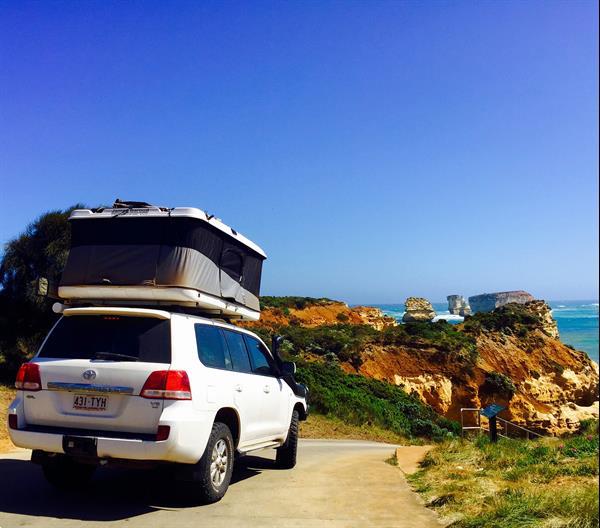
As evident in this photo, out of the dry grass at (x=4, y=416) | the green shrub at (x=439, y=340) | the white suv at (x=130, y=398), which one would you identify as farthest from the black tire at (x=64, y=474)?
the green shrub at (x=439, y=340)

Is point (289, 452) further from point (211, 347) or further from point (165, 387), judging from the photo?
point (165, 387)

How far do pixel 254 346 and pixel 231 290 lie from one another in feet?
2.82

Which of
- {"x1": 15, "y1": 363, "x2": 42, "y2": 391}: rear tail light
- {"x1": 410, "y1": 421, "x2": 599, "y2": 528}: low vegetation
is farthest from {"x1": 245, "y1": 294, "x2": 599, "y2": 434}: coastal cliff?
{"x1": 15, "y1": 363, "x2": 42, "y2": 391}: rear tail light

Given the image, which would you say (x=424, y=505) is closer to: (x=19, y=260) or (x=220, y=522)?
(x=220, y=522)

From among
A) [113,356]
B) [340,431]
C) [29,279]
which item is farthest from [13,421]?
[340,431]

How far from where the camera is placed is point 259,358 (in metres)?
8.50

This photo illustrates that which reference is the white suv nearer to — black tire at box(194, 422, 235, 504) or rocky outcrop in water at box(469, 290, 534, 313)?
black tire at box(194, 422, 235, 504)

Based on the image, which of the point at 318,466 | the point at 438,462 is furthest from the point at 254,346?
the point at 438,462

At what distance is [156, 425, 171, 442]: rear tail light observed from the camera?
5.80 m

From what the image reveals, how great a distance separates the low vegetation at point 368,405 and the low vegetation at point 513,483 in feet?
37.7

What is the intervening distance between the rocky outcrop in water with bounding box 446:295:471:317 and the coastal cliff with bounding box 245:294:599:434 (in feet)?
362

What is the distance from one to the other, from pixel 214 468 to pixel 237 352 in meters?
→ 1.63

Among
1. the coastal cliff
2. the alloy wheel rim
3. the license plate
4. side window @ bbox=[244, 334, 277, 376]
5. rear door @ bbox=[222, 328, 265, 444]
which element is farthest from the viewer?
the coastal cliff

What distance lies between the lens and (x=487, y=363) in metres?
41.8
